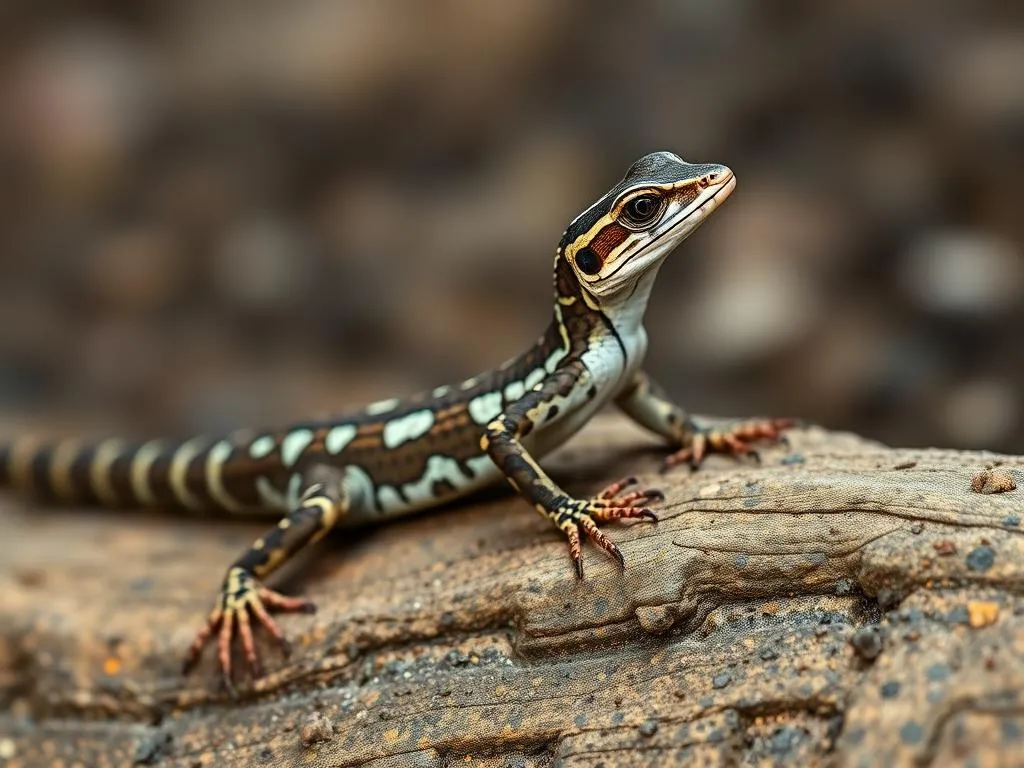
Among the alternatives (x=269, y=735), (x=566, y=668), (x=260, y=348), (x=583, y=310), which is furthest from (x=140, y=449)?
(x=260, y=348)

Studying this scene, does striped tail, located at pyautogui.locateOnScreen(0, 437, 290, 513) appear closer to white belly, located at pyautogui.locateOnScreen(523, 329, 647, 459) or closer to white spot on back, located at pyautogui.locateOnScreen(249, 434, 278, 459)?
white spot on back, located at pyautogui.locateOnScreen(249, 434, 278, 459)

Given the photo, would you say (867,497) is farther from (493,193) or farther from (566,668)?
(493,193)

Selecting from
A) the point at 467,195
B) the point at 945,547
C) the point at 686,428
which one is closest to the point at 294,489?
the point at 686,428

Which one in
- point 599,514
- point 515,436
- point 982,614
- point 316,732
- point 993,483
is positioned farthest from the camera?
point 515,436

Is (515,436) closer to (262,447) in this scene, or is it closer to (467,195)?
(262,447)

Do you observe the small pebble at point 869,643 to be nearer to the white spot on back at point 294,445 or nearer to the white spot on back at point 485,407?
the white spot on back at point 485,407

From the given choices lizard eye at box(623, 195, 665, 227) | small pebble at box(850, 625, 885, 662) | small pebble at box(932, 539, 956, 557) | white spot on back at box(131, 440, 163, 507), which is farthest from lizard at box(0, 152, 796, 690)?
small pebble at box(932, 539, 956, 557)
